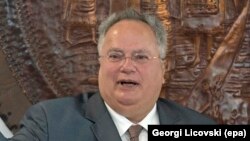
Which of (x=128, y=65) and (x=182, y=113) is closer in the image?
(x=128, y=65)

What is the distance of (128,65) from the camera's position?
1.22 m

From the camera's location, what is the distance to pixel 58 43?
158 centimetres

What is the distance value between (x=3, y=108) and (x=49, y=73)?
0.20m

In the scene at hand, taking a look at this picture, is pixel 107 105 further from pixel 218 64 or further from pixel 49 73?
pixel 218 64

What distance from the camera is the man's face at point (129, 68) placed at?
4.05 ft

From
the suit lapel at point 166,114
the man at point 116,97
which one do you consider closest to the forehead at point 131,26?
the man at point 116,97

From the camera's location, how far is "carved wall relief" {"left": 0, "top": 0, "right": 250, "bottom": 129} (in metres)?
1.54

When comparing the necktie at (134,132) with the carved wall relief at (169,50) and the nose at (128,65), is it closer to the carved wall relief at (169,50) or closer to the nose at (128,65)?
the nose at (128,65)

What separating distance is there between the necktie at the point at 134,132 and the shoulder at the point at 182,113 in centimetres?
16

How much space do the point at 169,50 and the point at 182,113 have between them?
24 centimetres

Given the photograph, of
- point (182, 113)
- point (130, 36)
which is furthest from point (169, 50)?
point (130, 36)

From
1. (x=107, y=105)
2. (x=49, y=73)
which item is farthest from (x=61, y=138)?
(x=49, y=73)

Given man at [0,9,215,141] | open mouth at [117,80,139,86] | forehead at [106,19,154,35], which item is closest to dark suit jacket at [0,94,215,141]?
Answer: man at [0,9,215,141]

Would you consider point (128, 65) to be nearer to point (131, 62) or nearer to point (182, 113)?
point (131, 62)
